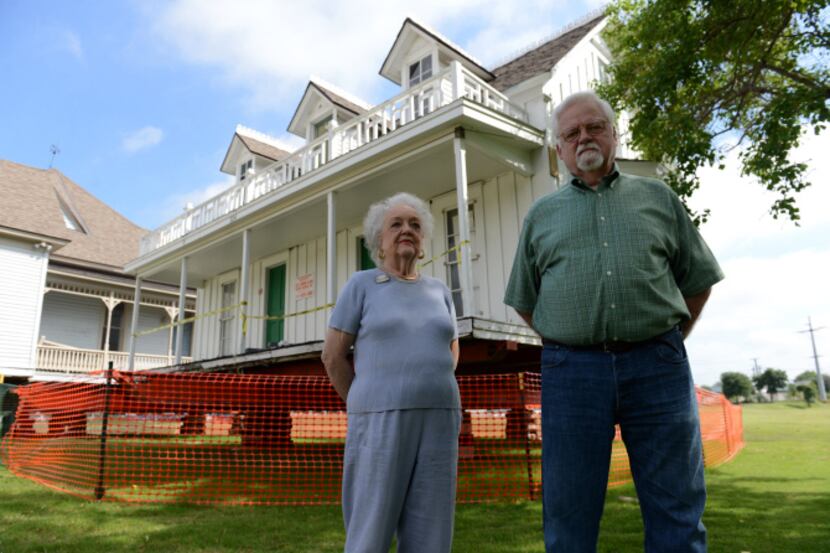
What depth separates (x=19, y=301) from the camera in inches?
689

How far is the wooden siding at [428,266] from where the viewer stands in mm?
9641

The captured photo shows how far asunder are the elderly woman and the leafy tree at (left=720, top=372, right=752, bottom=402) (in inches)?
2805

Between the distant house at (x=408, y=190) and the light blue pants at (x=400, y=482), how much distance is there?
4.57 metres

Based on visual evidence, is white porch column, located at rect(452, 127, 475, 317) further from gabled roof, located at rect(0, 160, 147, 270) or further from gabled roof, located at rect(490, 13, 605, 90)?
gabled roof, located at rect(0, 160, 147, 270)

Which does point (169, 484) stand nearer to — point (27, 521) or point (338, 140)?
point (27, 521)

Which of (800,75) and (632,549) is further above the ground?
(800,75)

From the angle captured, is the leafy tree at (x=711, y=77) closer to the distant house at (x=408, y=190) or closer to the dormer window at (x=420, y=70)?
the distant house at (x=408, y=190)

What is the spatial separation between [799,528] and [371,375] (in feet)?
12.8

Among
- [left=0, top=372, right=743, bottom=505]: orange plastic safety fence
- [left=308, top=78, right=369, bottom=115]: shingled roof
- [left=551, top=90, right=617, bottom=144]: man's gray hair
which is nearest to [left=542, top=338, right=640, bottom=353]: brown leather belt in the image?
[left=551, top=90, right=617, bottom=144]: man's gray hair

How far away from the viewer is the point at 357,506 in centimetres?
211

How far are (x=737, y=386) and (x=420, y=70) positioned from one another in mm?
64987

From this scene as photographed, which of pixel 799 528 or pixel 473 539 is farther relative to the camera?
pixel 799 528

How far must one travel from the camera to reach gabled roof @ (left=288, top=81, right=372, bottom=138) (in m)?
13.6

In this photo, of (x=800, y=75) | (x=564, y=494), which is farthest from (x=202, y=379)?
(x=800, y=75)
